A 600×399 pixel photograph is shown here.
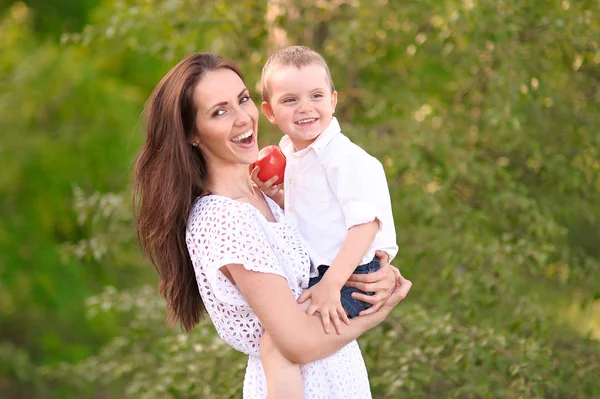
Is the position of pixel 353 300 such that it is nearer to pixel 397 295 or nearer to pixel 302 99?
pixel 397 295

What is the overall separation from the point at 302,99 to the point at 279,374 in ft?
2.29

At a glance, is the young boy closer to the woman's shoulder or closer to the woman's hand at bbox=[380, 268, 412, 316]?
the woman's hand at bbox=[380, 268, 412, 316]

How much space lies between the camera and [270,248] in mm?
2059

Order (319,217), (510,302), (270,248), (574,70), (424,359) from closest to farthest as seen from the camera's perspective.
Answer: (270,248) → (319,217) → (424,359) → (510,302) → (574,70)

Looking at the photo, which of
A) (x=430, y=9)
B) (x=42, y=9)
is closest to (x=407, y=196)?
(x=430, y=9)

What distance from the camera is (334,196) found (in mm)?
2230

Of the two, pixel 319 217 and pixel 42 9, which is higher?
pixel 42 9

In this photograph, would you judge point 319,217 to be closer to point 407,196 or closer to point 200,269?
point 200,269

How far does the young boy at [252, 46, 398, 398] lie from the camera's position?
2158mm

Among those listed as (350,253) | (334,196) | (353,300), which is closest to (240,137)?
(334,196)

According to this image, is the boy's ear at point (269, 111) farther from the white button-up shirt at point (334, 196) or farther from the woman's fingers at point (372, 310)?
the woman's fingers at point (372, 310)

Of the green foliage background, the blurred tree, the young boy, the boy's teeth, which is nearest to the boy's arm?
the young boy

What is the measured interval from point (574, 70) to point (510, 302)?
124cm

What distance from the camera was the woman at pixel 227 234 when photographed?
6.53ft
